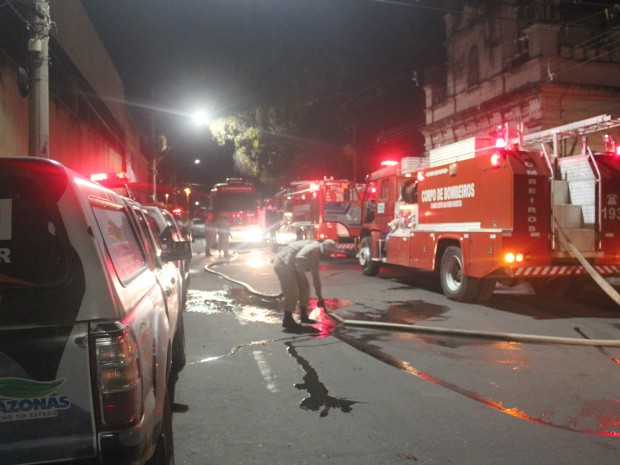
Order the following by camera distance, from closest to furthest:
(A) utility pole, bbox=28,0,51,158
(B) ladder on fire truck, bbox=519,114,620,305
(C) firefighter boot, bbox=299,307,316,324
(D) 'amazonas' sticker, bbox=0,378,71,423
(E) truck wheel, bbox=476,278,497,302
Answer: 1. (D) 'amazonas' sticker, bbox=0,378,71,423
2. (C) firefighter boot, bbox=299,307,316,324
3. (A) utility pole, bbox=28,0,51,158
4. (B) ladder on fire truck, bbox=519,114,620,305
5. (E) truck wheel, bbox=476,278,497,302

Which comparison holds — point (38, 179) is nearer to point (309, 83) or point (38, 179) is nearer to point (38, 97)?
point (38, 97)

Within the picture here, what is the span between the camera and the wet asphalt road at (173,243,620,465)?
159 inches

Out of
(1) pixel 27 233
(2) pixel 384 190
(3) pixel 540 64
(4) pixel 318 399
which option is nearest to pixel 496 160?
(2) pixel 384 190

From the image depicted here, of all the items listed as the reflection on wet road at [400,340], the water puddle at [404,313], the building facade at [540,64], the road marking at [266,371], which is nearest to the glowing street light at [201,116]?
the building facade at [540,64]

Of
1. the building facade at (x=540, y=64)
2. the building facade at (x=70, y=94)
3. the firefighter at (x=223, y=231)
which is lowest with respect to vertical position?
the firefighter at (x=223, y=231)

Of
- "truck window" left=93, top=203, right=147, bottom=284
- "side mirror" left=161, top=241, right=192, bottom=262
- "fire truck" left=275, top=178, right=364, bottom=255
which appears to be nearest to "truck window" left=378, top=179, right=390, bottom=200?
"fire truck" left=275, top=178, right=364, bottom=255

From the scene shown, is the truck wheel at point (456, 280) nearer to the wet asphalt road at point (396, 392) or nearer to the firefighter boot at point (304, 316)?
the wet asphalt road at point (396, 392)

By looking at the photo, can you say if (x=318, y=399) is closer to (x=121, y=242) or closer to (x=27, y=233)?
(x=121, y=242)

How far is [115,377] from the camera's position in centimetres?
234

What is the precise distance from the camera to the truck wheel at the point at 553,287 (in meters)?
10.9

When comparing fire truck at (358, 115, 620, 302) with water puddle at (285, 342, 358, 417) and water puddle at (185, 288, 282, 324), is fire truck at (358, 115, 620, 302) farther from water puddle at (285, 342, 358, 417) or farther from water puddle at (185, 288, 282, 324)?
water puddle at (285, 342, 358, 417)

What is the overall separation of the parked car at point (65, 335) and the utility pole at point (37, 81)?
22.1ft

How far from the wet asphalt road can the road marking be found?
35 mm

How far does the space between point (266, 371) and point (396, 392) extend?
4.74 feet
